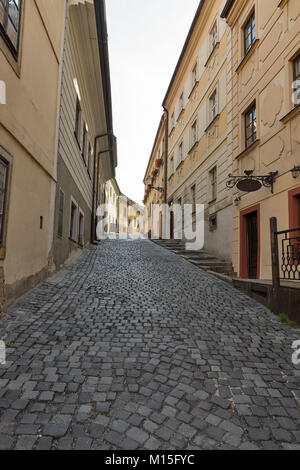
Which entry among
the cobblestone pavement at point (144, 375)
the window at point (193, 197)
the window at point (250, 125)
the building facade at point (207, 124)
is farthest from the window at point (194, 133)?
the cobblestone pavement at point (144, 375)

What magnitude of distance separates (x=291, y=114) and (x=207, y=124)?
22.2 feet

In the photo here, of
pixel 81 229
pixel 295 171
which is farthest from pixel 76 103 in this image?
pixel 295 171

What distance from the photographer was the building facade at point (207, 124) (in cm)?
1083

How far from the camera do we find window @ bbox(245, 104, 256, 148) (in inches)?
350

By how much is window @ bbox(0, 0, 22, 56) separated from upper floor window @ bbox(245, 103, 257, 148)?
6.81 metres

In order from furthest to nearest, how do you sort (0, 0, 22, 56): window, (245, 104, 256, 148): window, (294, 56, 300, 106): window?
(245, 104, 256, 148): window
(294, 56, 300, 106): window
(0, 0, 22, 56): window

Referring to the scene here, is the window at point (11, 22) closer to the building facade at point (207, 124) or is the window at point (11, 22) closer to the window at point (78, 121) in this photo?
the window at point (78, 121)

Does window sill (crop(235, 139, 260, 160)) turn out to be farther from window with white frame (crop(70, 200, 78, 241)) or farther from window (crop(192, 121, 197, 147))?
window (crop(192, 121, 197, 147))

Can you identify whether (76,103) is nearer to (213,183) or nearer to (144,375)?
(213,183)

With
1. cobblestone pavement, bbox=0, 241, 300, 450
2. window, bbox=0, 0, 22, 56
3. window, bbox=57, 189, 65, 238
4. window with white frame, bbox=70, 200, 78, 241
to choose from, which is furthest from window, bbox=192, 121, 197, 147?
cobblestone pavement, bbox=0, 241, 300, 450

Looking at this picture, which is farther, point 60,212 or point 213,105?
point 213,105

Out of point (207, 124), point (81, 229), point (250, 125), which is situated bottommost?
point (81, 229)

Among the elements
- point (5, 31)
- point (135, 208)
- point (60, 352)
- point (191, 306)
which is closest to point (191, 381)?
point (60, 352)

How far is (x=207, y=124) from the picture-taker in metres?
13.0
